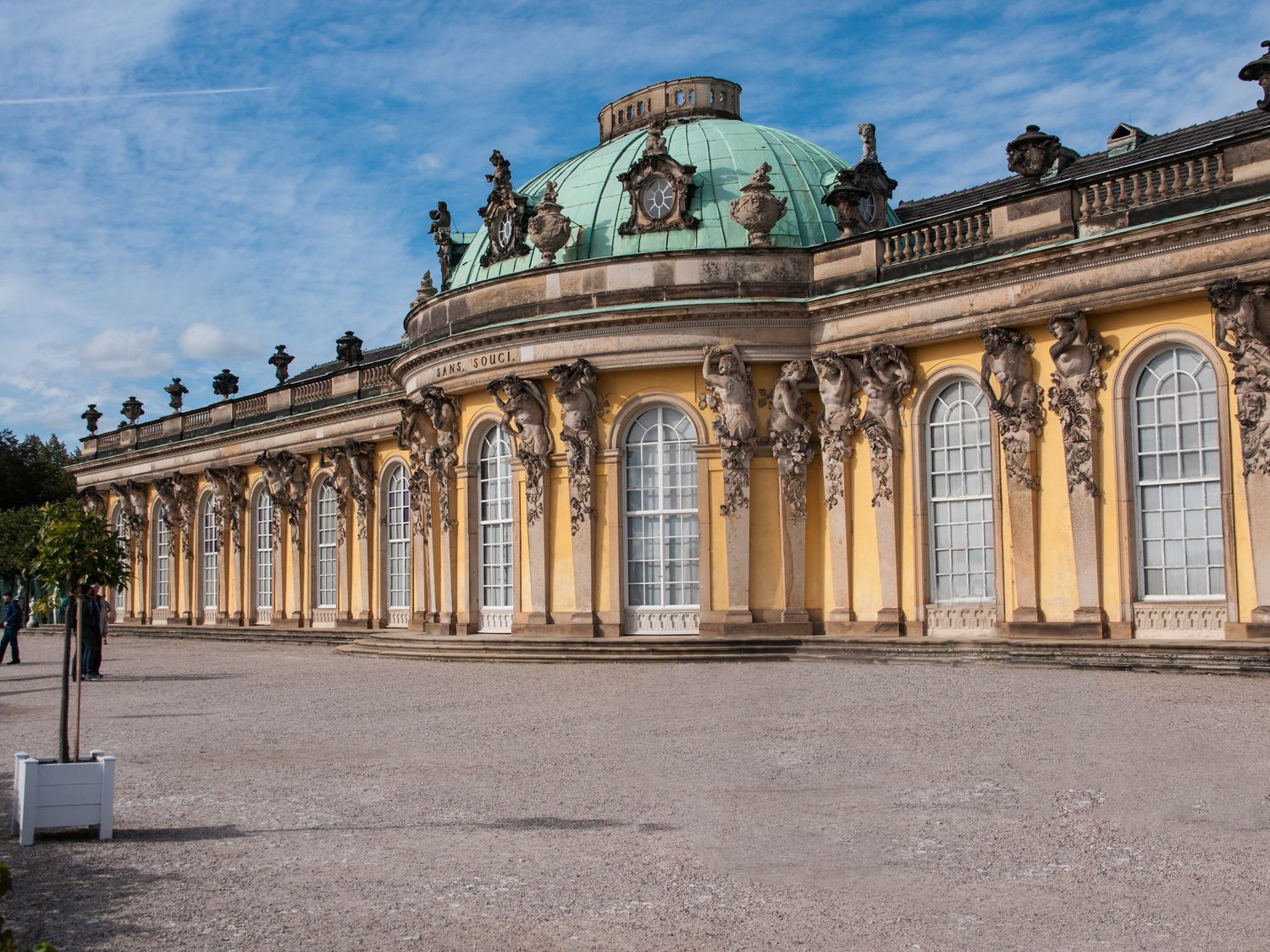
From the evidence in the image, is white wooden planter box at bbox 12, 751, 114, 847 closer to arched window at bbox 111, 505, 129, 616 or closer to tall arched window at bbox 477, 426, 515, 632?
tall arched window at bbox 477, 426, 515, 632

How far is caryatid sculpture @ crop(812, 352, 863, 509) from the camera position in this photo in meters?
24.0

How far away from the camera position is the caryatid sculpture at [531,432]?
1033 inches

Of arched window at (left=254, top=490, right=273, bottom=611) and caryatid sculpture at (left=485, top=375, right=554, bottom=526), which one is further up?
caryatid sculpture at (left=485, top=375, right=554, bottom=526)

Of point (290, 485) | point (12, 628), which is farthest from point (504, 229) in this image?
point (290, 485)

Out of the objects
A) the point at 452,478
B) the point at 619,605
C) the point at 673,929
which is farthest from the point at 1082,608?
the point at 673,929

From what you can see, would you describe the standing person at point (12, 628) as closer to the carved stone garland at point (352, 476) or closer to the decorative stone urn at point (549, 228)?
the carved stone garland at point (352, 476)

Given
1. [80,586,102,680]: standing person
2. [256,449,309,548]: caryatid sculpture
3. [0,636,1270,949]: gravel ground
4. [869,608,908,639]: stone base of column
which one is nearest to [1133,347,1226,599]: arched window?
[0,636,1270,949]: gravel ground

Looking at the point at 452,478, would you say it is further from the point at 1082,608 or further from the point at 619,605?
the point at 1082,608

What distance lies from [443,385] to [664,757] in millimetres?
17062

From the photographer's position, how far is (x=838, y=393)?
24109 mm

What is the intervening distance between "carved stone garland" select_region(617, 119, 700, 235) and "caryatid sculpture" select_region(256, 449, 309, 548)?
16.6 meters

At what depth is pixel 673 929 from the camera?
7.16 meters

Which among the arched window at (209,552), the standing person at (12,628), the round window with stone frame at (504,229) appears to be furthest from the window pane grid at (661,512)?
the arched window at (209,552)

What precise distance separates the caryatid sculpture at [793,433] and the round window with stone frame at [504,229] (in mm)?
7390
